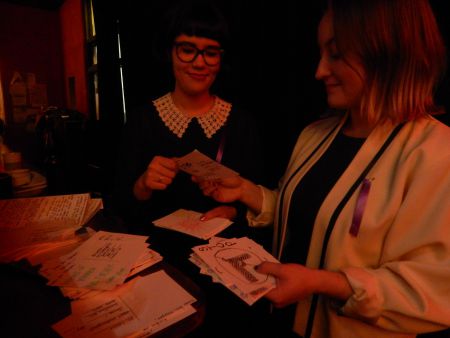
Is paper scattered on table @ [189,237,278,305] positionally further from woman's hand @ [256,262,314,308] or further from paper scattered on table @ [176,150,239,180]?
paper scattered on table @ [176,150,239,180]

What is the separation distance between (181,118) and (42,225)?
770 mm

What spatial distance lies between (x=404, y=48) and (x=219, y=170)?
74 cm

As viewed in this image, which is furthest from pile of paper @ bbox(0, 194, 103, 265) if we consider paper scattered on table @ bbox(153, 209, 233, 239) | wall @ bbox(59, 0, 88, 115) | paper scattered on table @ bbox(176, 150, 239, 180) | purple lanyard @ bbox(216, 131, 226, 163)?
wall @ bbox(59, 0, 88, 115)

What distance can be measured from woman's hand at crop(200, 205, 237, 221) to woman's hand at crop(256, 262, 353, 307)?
0.51 meters

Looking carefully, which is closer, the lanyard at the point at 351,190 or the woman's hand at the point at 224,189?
the lanyard at the point at 351,190

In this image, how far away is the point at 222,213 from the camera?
4.59ft

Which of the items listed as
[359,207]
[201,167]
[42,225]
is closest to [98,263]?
[42,225]

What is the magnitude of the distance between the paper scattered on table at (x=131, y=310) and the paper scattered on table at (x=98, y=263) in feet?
0.12

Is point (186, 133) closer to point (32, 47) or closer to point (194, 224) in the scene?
point (194, 224)

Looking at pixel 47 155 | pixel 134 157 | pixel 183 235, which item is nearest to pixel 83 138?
pixel 47 155

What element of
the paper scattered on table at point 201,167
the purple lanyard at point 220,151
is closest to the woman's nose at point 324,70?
the paper scattered on table at point 201,167

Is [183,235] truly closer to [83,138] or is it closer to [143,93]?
[143,93]

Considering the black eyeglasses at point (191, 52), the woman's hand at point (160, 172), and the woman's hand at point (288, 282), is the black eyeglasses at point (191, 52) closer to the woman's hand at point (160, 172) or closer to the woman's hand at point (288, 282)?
the woman's hand at point (160, 172)

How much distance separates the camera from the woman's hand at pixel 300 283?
82cm
